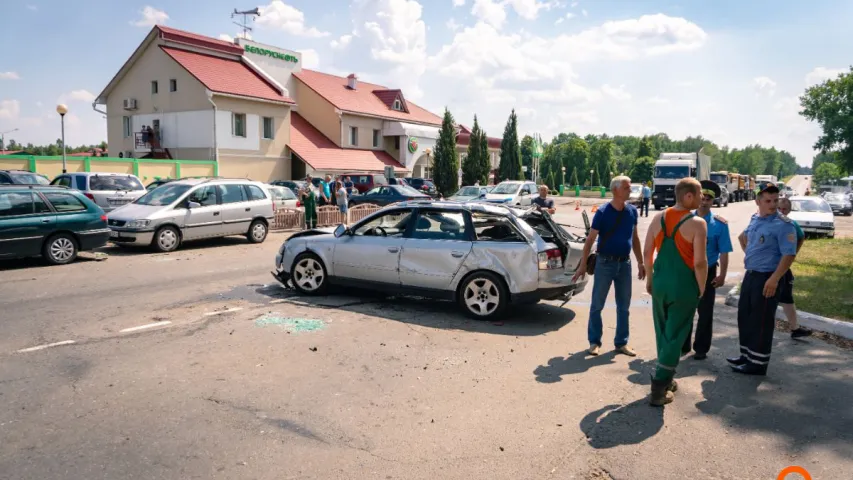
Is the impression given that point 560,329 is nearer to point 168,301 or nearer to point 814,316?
point 814,316

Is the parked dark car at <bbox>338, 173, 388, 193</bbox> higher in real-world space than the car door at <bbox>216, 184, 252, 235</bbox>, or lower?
higher

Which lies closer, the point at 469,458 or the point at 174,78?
the point at 469,458

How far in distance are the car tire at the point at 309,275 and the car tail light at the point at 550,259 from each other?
3229mm

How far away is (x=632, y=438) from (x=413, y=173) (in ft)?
150

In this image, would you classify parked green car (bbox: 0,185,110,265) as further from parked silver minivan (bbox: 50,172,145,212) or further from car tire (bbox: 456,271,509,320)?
car tire (bbox: 456,271,509,320)

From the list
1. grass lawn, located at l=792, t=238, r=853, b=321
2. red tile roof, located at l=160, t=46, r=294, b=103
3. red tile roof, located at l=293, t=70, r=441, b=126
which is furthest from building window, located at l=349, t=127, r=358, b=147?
grass lawn, located at l=792, t=238, r=853, b=321

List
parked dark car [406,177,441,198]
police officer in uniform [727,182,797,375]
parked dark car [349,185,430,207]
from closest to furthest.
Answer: police officer in uniform [727,182,797,375], parked dark car [349,185,430,207], parked dark car [406,177,441,198]

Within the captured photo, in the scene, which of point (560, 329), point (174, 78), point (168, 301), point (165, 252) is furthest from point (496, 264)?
point (174, 78)

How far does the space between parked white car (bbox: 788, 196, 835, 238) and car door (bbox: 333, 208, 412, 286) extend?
17.4 meters

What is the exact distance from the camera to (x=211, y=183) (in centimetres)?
1512

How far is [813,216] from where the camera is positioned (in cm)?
2139

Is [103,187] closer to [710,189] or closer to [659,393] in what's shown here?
[710,189]

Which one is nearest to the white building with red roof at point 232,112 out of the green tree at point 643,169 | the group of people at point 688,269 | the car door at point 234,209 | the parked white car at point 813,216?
the car door at point 234,209

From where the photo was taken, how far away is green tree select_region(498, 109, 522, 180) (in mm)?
56656
